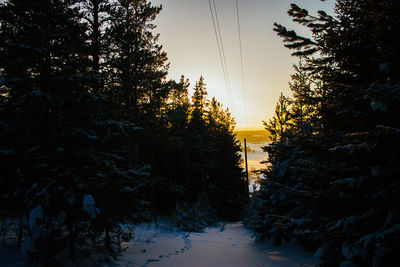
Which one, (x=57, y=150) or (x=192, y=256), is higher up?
(x=57, y=150)

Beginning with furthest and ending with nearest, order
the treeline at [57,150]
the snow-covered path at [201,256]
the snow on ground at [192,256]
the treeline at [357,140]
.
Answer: the snow-covered path at [201,256] → the snow on ground at [192,256] → the treeline at [57,150] → the treeline at [357,140]

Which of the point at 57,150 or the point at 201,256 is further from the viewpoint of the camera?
the point at 201,256

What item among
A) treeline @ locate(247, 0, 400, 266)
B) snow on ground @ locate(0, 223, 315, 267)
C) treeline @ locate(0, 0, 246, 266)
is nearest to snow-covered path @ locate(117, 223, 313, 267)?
snow on ground @ locate(0, 223, 315, 267)

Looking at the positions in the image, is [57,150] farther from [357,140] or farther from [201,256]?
[357,140]

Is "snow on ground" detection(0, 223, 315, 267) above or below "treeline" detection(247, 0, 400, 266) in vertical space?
below

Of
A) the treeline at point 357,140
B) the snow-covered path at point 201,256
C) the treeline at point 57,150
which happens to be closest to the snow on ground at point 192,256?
the snow-covered path at point 201,256

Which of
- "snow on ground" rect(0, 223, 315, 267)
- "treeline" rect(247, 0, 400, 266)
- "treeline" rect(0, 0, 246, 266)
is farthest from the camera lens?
"snow on ground" rect(0, 223, 315, 267)

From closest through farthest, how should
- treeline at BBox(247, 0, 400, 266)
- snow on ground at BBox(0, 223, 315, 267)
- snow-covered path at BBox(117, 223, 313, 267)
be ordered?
treeline at BBox(247, 0, 400, 266) < snow on ground at BBox(0, 223, 315, 267) < snow-covered path at BBox(117, 223, 313, 267)

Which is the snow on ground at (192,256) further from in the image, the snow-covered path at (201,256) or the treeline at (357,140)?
the treeline at (357,140)

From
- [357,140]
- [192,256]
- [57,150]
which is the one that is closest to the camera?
[357,140]

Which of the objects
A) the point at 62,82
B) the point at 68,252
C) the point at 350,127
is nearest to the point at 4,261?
the point at 68,252

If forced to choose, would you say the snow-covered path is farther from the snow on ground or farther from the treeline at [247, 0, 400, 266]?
the treeline at [247, 0, 400, 266]

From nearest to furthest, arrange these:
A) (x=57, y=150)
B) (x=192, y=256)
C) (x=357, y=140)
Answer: (x=357, y=140)
(x=57, y=150)
(x=192, y=256)

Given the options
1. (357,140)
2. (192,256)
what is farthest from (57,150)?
(357,140)
